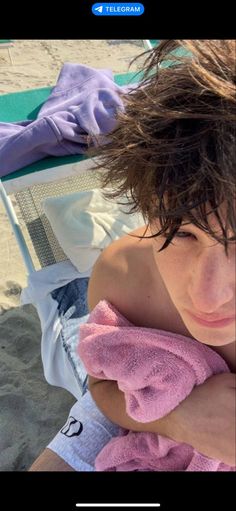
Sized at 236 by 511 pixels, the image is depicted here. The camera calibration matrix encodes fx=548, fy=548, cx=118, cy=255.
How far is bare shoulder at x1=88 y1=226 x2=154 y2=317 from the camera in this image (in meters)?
1.25

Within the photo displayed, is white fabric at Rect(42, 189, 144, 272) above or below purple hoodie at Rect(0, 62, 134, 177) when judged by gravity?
below

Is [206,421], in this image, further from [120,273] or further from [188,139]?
[188,139]

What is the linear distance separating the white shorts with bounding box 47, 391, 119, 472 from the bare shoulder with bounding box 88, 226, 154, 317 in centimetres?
27

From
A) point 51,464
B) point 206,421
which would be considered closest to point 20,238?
point 51,464

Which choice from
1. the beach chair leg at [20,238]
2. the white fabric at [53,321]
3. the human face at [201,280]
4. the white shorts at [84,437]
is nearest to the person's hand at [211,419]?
the human face at [201,280]

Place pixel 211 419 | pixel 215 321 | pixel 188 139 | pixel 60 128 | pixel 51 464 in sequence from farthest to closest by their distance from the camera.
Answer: pixel 60 128 → pixel 51 464 → pixel 211 419 → pixel 215 321 → pixel 188 139

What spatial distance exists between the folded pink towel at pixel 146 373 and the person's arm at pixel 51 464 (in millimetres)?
92

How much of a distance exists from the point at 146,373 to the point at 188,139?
1.69 feet

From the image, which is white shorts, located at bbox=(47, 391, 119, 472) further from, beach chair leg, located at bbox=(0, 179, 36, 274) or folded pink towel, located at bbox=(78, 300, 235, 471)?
beach chair leg, located at bbox=(0, 179, 36, 274)

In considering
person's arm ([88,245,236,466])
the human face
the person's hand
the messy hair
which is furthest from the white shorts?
the messy hair

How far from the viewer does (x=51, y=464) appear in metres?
1.25
